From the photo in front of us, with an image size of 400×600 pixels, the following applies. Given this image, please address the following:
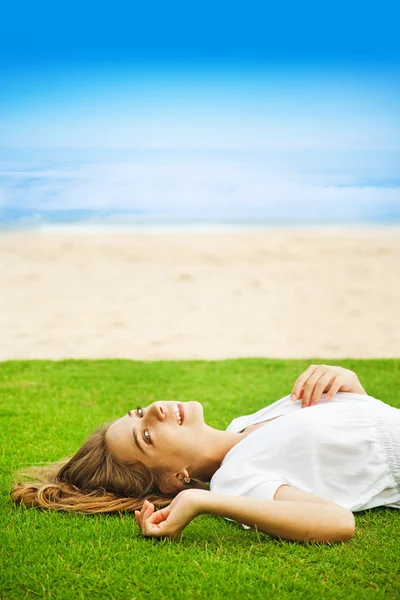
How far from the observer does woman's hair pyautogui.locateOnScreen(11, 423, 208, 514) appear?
299 cm

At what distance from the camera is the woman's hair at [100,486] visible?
2994 mm

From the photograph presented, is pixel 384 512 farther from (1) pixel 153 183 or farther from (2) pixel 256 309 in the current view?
(1) pixel 153 183

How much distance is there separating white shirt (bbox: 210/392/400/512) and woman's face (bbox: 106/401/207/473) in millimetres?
175

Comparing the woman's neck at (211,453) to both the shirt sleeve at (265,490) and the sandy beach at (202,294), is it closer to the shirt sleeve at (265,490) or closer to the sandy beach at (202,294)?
the shirt sleeve at (265,490)

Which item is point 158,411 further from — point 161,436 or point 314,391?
point 314,391

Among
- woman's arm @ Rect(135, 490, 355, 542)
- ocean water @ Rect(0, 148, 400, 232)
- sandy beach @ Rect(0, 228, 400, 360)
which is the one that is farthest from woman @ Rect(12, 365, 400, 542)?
ocean water @ Rect(0, 148, 400, 232)

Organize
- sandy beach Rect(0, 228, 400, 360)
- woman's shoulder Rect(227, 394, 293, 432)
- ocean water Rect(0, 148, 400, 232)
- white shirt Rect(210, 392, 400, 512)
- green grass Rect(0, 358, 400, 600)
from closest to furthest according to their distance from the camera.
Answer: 1. green grass Rect(0, 358, 400, 600)
2. white shirt Rect(210, 392, 400, 512)
3. woman's shoulder Rect(227, 394, 293, 432)
4. sandy beach Rect(0, 228, 400, 360)
5. ocean water Rect(0, 148, 400, 232)

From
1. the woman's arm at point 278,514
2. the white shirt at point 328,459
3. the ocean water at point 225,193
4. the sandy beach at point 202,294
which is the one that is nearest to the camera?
the woman's arm at point 278,514

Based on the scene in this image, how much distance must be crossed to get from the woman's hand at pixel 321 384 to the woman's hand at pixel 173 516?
75 centimetres

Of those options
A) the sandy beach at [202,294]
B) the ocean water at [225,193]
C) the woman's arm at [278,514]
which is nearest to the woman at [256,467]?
the woman's arm at [278,514]

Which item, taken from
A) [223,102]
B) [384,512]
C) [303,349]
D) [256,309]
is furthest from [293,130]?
[384,512]

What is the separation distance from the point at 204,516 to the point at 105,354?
561cm

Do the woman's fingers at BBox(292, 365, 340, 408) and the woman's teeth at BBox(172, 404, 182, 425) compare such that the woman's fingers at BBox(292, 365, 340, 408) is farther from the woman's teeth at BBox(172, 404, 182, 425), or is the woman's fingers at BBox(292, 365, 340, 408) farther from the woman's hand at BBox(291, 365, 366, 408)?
the woman's teeth at BBox(172, 404, 182, 425)

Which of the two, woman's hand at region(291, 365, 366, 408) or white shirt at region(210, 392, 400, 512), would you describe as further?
woman's hand at region(291, 365, 366, 408)
